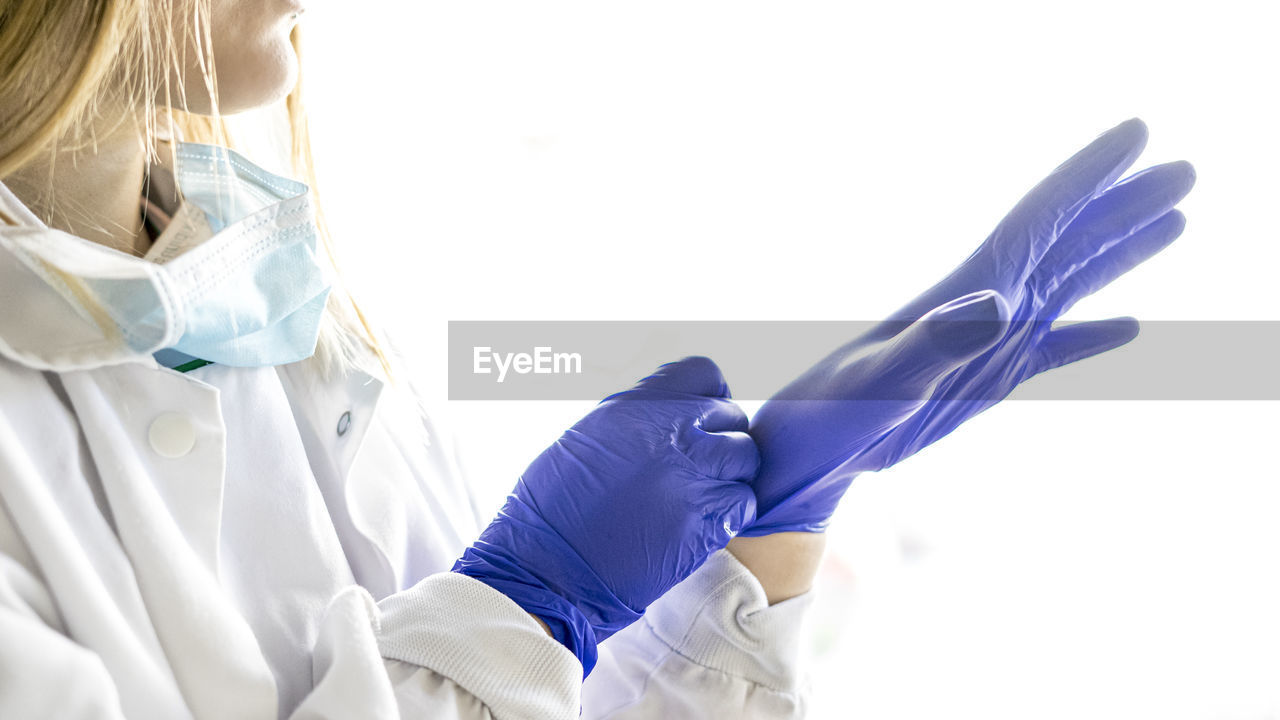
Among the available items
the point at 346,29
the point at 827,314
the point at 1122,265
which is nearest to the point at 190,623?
the point at 1122,265

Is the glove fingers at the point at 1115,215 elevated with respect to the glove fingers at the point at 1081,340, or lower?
elevated

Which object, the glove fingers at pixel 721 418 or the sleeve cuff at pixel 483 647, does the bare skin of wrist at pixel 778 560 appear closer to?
the glove fingers at pixel 721 418

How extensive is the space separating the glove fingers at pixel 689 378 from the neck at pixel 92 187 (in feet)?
1.49

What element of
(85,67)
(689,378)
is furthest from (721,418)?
(85,67)

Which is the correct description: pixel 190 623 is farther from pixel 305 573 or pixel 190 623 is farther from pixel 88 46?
pixel 88 46

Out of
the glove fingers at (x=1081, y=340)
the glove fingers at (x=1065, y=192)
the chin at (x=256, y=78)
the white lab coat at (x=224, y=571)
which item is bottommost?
the white lab coat at (x=224, y=571)

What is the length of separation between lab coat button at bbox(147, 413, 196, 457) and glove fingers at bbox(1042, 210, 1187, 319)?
743 millimetres

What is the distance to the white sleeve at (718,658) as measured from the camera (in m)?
0.76

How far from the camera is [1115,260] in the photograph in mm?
836

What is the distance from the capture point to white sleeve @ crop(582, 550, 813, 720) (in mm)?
764

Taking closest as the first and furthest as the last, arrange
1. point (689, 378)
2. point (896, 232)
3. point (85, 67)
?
point (85, 67) < point (689, 378) < point (896, 232)

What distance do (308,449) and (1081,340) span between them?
2.19ft

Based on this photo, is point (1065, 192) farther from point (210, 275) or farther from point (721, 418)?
point (210, 275)

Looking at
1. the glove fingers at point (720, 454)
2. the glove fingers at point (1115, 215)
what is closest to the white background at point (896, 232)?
the glove fingers at point (720, 454)
